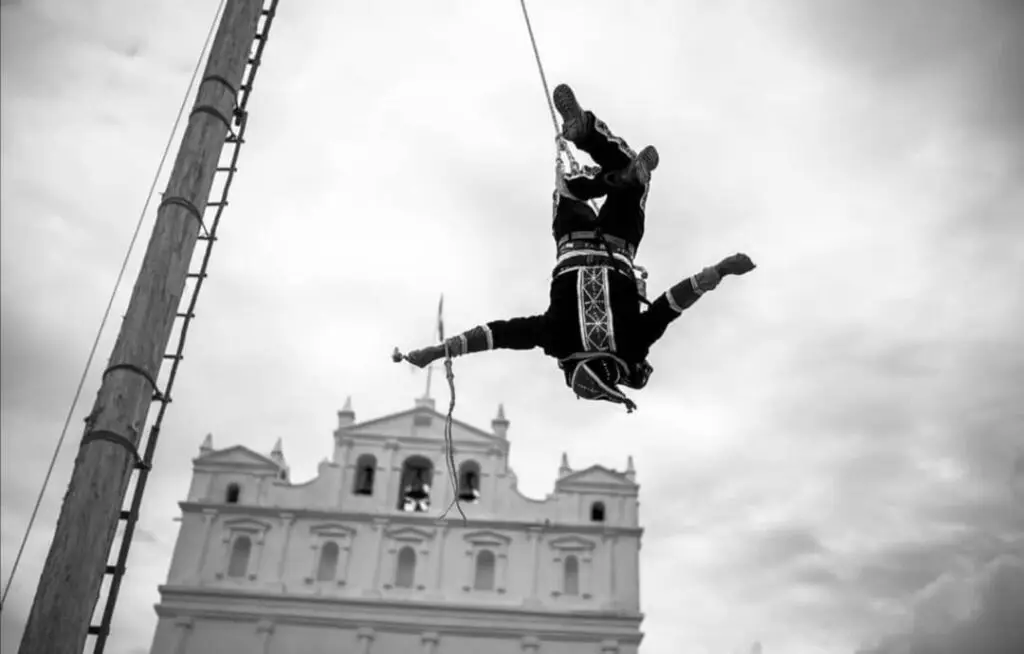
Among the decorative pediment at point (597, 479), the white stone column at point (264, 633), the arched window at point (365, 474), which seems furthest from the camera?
the decorative pediment at point (597, 479)

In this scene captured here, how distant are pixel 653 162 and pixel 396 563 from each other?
1735cm

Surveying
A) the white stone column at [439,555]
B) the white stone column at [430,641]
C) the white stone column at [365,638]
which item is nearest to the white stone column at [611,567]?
the white stone column at [439,555]

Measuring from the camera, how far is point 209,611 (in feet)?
67.7

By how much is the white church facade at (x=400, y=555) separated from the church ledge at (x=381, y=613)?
0.03 metres

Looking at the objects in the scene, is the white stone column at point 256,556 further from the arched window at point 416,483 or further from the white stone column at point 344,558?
the arched window at point 416,483

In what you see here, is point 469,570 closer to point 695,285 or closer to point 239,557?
point 239,557

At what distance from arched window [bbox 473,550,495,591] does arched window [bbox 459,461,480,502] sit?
1.21m

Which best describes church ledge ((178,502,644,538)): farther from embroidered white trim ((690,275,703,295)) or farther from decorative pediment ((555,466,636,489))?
embroidered white trim ((690,275,703,295))

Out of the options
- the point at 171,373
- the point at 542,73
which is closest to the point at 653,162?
the point at 542,73

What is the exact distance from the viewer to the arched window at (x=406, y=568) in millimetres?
21456

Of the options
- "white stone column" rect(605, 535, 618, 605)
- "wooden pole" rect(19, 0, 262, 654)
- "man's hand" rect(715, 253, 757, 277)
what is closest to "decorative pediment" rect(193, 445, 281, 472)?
"white stone column" rect(605, 535, 618, 605)

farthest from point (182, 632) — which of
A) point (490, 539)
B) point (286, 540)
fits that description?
point (490, 539)

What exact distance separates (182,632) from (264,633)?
1.63 metres

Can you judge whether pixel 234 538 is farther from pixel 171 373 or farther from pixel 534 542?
pixel 171 373
